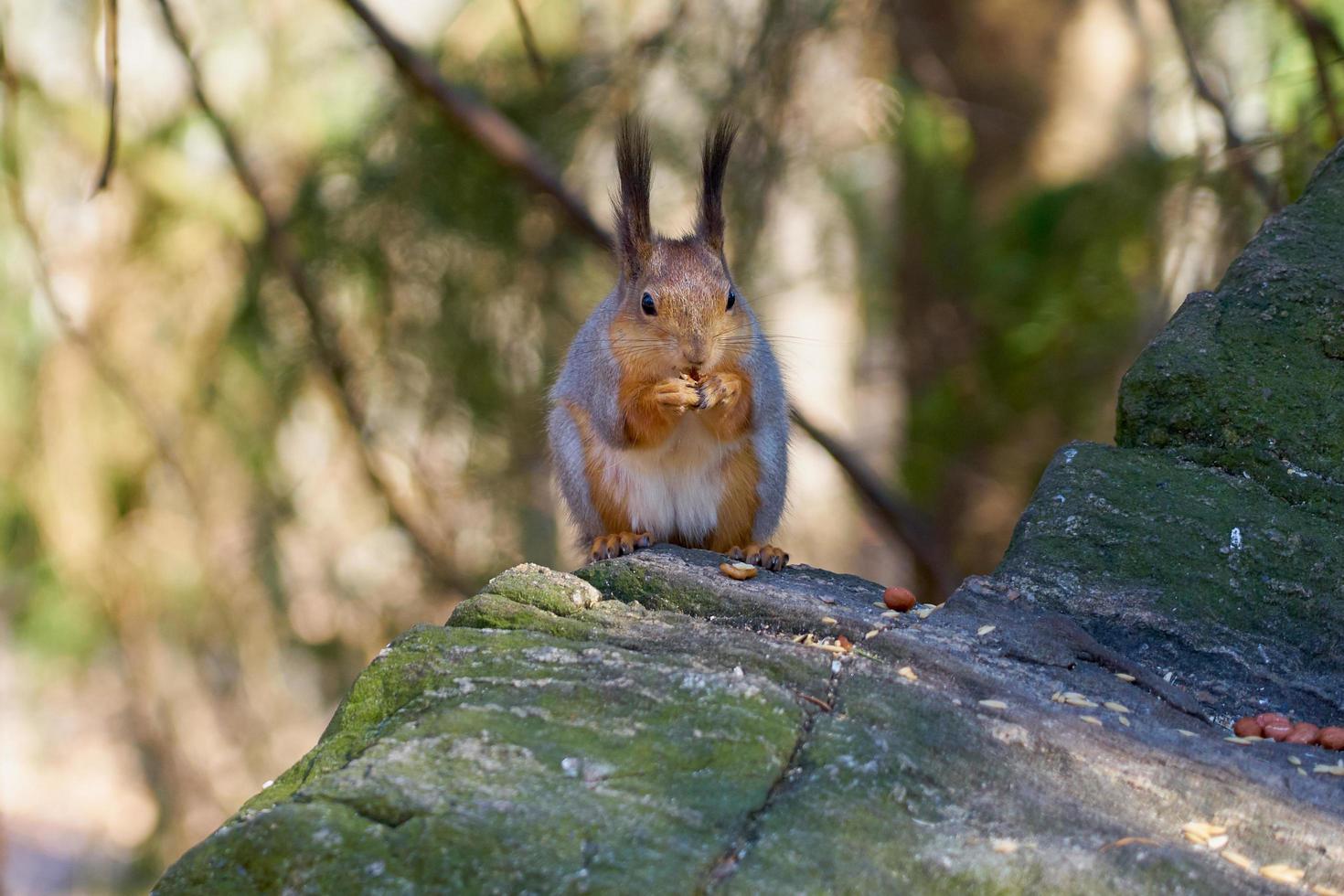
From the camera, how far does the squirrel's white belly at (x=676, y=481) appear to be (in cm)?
268

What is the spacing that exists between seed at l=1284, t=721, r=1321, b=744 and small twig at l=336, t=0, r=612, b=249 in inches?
93.9

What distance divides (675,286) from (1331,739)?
1.38 m

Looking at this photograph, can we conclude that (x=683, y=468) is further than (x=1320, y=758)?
Yes

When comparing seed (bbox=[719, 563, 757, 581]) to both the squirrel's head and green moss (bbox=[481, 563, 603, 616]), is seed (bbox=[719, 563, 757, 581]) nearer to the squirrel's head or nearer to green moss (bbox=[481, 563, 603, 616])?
green moss (bbox=[481, 563, 603, 616])

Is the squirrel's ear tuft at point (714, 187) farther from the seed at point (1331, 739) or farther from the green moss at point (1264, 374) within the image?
the seed at point (1331, 739)

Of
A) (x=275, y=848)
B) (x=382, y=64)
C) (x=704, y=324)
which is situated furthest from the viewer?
(x=382, y=64)

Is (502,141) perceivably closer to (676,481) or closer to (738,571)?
(676,481)

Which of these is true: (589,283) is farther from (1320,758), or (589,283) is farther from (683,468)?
(1320,758)

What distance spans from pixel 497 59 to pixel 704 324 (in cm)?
185

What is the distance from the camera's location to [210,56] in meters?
4.07

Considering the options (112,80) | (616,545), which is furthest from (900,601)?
(112,80)

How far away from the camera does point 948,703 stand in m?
1.70

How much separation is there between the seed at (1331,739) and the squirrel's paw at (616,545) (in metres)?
1.14


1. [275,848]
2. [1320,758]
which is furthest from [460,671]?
[1320,758]
